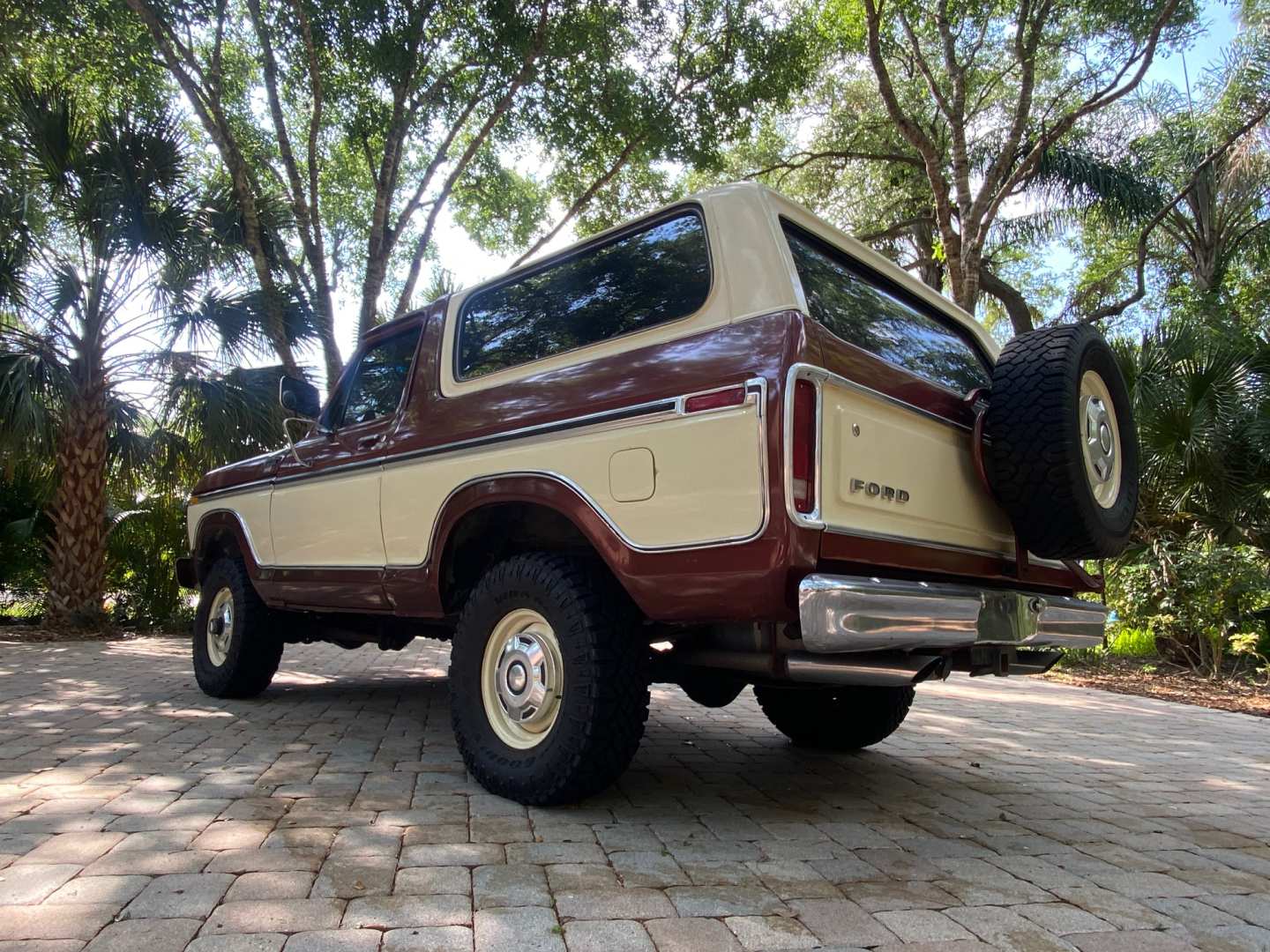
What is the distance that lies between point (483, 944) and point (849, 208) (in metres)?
17.9

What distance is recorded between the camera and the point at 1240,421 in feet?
26.6

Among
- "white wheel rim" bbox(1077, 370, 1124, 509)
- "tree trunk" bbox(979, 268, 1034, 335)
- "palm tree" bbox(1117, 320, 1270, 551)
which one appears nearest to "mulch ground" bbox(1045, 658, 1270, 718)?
"palm tree" bbox(1117, 320, 1270, 551)

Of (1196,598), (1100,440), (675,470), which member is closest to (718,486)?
(675,470)

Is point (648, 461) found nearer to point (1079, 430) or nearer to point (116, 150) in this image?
point (1079, 430)

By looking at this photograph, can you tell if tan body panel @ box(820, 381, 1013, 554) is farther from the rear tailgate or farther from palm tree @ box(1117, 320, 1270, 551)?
palm tree @ box(1117, 320, 1270, 551)

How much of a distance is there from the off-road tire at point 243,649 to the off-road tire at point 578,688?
2432 mm

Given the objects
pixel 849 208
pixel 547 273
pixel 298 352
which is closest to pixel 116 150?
pixel 298 352

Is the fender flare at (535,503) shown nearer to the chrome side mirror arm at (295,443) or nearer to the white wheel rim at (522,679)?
the white wheel rim at (522,679)

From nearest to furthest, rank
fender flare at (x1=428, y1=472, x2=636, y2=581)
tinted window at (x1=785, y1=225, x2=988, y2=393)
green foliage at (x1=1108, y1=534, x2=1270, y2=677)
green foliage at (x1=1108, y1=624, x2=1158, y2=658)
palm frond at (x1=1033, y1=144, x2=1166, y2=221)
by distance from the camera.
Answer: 1. fender flare at (x1=428, y1=472, x2=636, y2=581)
2. tinted window at (x1=785, y1=225, x2=988, y2=393)
3. green foliage at (x1=1108, y1=534, x2=1270, y2=677)
4. green foliage at (x1=1108, y1=624, x2=1158, y2=658)
5. palm frond at (x1=1033, y1=144, x2=1166, y2=221)

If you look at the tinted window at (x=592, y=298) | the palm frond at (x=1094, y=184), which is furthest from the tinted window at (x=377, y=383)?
the palm frond at (x=1094, y=184)

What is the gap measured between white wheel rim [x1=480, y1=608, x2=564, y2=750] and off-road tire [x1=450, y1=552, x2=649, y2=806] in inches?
1.9

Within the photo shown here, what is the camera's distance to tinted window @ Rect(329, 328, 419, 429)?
400cm

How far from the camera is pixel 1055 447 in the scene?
2697mm

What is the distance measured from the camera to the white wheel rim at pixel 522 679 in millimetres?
2896
